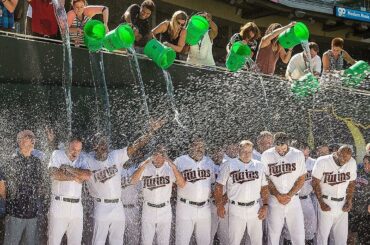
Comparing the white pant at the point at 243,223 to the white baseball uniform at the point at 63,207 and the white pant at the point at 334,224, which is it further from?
the white baseball uniform at the point at 63,207

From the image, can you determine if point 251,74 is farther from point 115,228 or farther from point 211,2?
point 211,2

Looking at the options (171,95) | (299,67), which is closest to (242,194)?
(171,95)

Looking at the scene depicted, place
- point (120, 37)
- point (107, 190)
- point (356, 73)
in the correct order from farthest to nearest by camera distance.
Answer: point (356, 73), point (107, 190), point (120, 37)

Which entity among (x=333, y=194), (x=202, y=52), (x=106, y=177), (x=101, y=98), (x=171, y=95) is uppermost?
(x=202, y=52)

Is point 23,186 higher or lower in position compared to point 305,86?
lower

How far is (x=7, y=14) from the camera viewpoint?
23.0 ft

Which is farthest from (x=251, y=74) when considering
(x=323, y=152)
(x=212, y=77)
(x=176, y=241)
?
(x=176, y=241)

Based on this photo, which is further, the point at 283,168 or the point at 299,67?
the point at 299,67

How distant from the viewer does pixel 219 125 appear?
8.15 m

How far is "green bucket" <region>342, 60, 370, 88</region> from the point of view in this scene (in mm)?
8863

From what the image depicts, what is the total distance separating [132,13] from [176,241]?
9.15 feet

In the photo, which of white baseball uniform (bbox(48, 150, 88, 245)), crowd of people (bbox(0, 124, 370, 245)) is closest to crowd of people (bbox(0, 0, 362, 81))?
crowd of people (bbox(0, 124, 370, 245))

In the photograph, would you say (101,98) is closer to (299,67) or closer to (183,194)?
(183,194)

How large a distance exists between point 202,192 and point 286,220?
3.53ft
